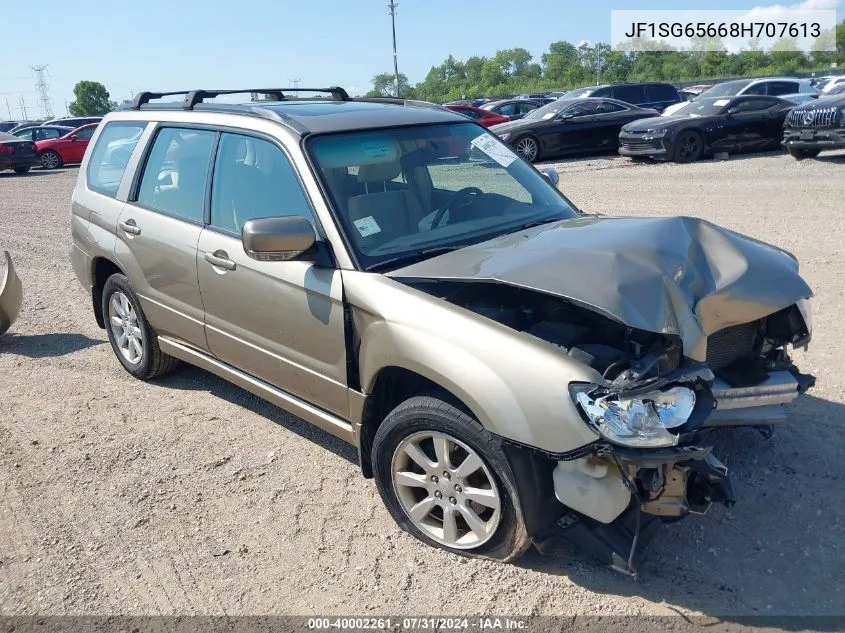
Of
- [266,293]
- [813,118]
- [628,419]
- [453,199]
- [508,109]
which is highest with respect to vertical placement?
[508,109]

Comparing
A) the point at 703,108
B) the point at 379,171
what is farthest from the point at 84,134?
the point at 379,171

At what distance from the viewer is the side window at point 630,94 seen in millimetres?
20484

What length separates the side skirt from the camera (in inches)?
148

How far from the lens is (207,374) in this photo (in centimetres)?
558

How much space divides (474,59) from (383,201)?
108 m

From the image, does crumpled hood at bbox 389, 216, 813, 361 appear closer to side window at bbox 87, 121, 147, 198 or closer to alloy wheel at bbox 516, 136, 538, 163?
side window at bbox 87, 121, 147, 198

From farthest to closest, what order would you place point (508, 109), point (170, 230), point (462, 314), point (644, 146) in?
point (508, 109) < point (644, 146) < point (170, 230) < point (462, 314)

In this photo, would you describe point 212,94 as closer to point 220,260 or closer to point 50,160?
point 220,260

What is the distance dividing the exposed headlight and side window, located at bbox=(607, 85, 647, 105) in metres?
19.3

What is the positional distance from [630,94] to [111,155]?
18.2 m

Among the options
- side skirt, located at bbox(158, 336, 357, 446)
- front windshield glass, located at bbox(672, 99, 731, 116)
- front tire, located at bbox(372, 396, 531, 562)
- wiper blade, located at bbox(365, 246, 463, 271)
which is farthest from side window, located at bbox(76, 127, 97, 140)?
front tire, located at bbox(372, 396, 531, 562)

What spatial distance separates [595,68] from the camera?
83.7 metres

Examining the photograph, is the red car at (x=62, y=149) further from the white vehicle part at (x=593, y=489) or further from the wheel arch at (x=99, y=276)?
the white vehicle part at (x=593, y=489)

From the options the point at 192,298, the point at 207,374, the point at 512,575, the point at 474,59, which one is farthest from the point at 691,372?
the point at 474,59
